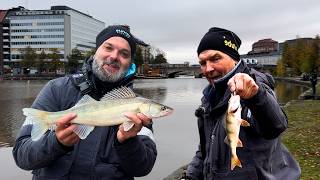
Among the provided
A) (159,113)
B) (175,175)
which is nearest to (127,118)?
(159,113)

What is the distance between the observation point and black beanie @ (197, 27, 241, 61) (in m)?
4.46

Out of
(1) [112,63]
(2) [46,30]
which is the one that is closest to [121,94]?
(1) [112,63]

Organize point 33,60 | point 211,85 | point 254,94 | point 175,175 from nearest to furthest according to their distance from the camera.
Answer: point 254,94, point 211,85, point 175,175, point 33,60

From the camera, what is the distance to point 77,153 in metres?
4.09

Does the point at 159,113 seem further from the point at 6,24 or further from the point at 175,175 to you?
the point at 6,24

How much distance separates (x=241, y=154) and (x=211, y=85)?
0.83 metres

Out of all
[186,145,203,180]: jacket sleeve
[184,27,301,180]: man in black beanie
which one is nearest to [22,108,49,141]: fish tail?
[184,27,301,180]: man in black beanie

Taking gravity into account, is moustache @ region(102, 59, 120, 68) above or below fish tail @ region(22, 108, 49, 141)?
above

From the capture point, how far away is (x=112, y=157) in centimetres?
416

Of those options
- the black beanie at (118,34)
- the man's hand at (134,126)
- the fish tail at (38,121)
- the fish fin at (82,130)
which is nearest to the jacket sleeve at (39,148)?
the fish tail at (38,121)

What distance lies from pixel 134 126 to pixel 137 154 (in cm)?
39

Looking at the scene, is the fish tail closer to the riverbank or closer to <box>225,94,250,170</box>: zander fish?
<box>225,94,250,170</box>: zander fish

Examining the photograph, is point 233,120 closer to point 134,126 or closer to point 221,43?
point 134,126

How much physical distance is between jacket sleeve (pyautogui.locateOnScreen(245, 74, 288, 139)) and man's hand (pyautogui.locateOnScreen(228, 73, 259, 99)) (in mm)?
74
